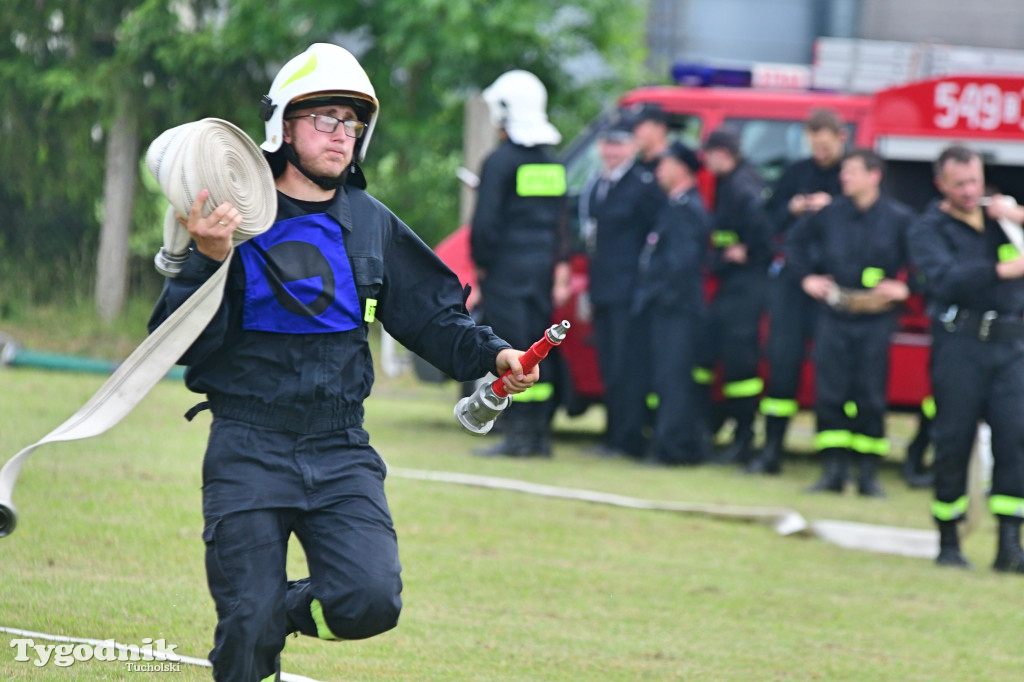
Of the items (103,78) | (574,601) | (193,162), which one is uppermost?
(193,162)

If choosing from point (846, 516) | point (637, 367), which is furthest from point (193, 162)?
point (637, 367)

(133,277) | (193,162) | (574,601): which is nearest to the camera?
(193,162)

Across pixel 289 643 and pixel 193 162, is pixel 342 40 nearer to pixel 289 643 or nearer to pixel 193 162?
pixel 289 643

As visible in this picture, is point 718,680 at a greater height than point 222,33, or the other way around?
point 222,33

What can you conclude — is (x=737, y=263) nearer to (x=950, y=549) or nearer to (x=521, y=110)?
(x=521, y=110)

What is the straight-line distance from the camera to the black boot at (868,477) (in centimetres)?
981

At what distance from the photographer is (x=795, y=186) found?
10617 millimetres

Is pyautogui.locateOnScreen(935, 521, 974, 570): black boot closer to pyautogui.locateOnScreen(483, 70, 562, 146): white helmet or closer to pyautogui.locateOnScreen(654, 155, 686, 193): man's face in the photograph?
pyautogui.locateOnScreen(654, 155, 686, 193): man's face

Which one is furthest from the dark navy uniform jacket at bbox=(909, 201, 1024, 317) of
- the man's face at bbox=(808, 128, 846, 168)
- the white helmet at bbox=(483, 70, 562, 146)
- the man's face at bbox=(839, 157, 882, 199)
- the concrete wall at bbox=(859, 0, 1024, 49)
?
the concrete wall at bbox=(859, 0, 1024, 49)

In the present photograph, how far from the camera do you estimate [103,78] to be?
15.5 meters

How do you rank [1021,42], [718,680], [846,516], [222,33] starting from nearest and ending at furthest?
[718,680], [846,516], [222,33], [1021,42]

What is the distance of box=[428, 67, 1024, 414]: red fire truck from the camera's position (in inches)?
416

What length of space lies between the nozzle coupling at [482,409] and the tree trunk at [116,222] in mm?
12093

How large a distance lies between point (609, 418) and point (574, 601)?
4774 millimetres
